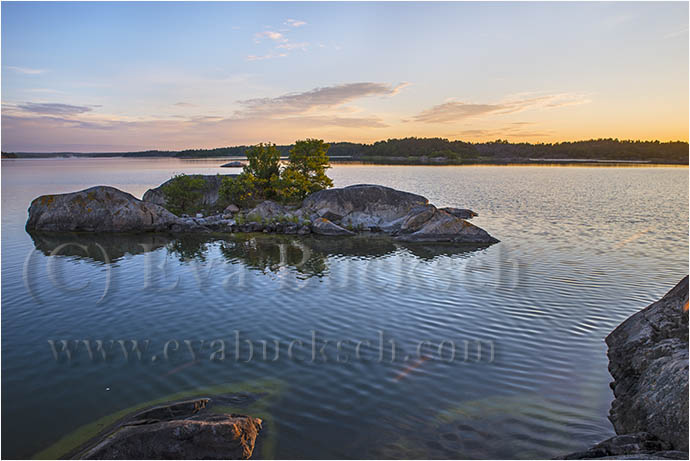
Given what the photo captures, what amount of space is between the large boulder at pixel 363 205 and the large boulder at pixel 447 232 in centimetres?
412

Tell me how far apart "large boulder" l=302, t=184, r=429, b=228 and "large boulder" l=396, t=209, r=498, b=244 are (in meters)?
4.12

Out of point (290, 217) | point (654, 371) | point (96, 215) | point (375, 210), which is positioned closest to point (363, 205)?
point (375, 210)

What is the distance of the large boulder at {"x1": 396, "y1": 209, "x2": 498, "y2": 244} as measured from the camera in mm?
25875

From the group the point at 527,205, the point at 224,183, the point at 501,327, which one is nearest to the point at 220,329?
the point at 501,327

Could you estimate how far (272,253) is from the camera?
938 inches

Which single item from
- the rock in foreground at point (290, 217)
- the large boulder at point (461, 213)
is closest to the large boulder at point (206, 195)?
the rock in foreground at point (290, 217)

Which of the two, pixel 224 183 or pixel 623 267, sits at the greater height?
pixel 224 183

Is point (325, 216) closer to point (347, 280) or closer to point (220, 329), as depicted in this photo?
point (347, 280)

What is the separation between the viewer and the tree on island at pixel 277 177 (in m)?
38.0

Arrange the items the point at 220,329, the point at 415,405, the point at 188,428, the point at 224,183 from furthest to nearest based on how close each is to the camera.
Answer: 1. the point at 224,183
2. the point at 220,329
3. the point at 415,405
4. the point at 188,428

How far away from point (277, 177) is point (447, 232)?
59.8 ft

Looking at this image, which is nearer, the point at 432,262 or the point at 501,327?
the point at 501,327

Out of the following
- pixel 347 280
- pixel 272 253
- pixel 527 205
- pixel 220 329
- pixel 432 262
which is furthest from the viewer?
pixel 527 205

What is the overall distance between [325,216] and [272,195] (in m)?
8.24
